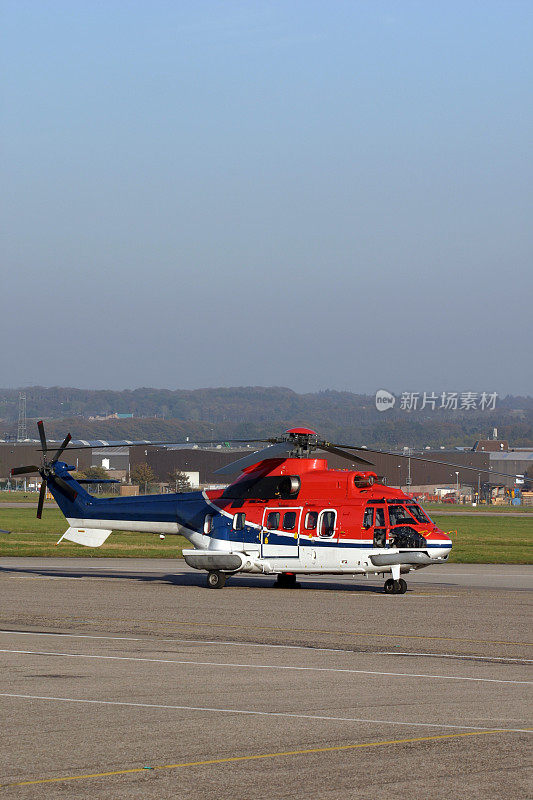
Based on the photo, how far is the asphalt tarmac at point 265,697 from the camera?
9492mm

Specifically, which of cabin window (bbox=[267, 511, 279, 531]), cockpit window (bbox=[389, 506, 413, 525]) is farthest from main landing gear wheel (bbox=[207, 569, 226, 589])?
cockpit window (bbox=[389, 506, 413, 525])

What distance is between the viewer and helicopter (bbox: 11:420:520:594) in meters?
27.2

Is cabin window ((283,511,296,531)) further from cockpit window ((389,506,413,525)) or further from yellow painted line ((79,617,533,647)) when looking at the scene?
yellow painted line ((79,617,533,647))

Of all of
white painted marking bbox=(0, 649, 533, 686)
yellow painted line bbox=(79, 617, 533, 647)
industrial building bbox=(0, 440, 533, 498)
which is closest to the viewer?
white painted marking bbox=(0, 649, 533, 686)

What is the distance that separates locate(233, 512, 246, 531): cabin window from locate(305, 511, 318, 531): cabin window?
2.00 meters

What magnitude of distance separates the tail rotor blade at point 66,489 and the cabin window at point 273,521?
7264mm

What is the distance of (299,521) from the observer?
2823cm

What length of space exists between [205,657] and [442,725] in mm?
6316

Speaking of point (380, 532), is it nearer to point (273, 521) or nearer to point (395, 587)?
point (395, 587)

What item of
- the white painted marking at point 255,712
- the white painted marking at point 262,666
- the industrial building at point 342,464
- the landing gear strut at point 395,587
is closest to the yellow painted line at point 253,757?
the white painted marking at point 255,712

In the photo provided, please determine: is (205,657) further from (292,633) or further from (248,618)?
(248,618)

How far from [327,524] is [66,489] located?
9526 mm

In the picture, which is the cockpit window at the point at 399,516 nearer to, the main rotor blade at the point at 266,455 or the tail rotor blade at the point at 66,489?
the main rotor blade at the point at 266,455

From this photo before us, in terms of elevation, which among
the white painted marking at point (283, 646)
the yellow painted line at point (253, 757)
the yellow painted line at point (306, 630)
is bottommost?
the yellow painted line at point (306, 630)
